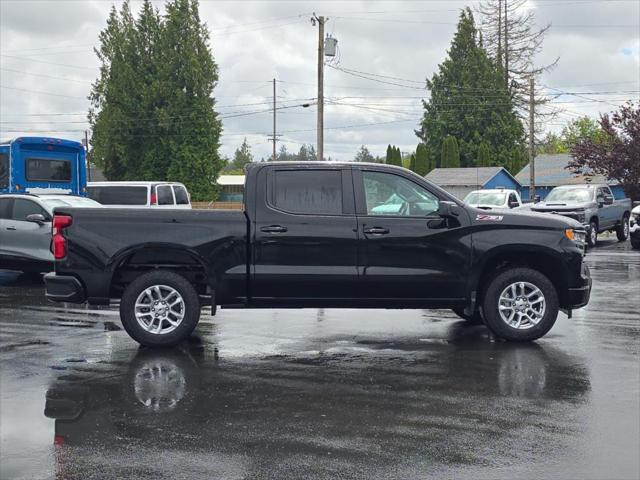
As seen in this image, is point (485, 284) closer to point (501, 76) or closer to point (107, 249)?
point (107, 249)

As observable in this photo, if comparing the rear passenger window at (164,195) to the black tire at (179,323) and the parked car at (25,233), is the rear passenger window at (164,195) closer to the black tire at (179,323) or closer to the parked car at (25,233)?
the parked car at (25,233)

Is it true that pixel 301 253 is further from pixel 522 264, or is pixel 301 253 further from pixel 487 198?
pixel 487 198

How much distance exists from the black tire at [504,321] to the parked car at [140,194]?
17788 mm

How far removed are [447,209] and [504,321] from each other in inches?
56.8

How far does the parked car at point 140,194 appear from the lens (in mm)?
26594

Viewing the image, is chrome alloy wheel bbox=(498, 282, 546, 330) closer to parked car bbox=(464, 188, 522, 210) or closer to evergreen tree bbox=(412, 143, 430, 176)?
parked car bbox=(464, 188, 522, 210)

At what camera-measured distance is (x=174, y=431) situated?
233 inches

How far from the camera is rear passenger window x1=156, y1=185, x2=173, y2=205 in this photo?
26.7 meters

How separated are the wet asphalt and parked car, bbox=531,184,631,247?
52.3 feet

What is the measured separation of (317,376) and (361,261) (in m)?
1.81

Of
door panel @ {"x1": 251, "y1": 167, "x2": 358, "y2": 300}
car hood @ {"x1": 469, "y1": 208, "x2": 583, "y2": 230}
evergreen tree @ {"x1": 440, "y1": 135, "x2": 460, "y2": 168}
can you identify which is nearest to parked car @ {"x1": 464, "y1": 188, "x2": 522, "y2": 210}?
car hood @ {"x1": 469, "y1": 208, "x2": 583, "y2": 230}

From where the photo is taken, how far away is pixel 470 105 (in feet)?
262

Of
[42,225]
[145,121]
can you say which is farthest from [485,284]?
[145,121]

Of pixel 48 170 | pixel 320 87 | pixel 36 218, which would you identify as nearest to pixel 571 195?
pixel 320 87
